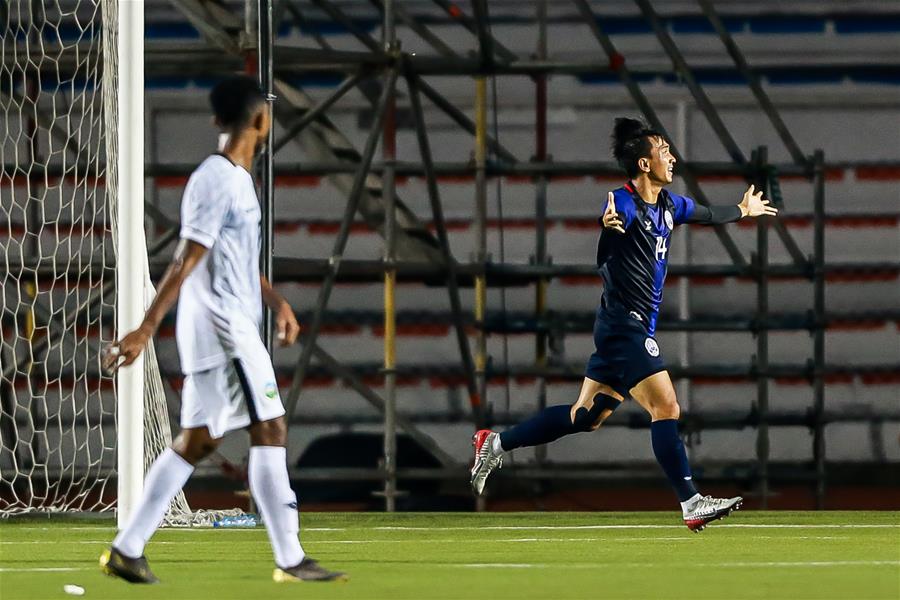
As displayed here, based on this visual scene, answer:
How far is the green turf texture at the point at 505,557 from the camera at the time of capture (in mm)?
5590

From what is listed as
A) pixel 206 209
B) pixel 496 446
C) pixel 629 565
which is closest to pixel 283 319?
pixel 206 209

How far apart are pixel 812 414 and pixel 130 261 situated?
534 cm

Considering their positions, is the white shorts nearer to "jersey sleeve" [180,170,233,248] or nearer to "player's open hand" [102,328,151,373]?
"player's open hand" [102,328,151,373]

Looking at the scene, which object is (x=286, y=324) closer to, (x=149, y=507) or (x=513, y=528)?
(x=149, y=507)

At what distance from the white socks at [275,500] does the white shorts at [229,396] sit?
4.8 inches

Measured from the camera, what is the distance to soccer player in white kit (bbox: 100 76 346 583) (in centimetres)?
561

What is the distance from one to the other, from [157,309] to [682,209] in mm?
3347

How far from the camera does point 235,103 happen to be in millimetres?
5742

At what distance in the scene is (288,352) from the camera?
12.9 metres

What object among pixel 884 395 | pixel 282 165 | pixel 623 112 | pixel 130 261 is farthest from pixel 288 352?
pixel 130 261

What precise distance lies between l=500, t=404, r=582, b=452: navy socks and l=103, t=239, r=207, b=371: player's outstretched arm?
10.6 ft

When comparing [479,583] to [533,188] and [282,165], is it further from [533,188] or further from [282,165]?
[533,188]

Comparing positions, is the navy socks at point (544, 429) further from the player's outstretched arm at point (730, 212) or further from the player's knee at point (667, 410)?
the player's outstretched arm at point (730, 212)

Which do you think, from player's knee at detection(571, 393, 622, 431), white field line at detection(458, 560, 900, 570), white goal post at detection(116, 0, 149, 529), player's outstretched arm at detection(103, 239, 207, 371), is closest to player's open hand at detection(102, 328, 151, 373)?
player's outstretched arm at detection(103, 239, 207, 371)
